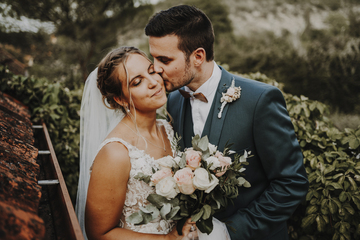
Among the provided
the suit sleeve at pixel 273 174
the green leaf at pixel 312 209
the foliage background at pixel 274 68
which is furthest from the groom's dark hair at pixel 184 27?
the green leaf at pixel 312 209

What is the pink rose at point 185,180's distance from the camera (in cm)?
139

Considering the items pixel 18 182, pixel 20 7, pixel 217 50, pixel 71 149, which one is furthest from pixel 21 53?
pixel 18 182

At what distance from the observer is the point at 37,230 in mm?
879

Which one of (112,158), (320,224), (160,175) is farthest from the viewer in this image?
(320,224)

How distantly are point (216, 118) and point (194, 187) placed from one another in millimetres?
705

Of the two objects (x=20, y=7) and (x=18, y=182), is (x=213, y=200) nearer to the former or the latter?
(x=18, y=182)

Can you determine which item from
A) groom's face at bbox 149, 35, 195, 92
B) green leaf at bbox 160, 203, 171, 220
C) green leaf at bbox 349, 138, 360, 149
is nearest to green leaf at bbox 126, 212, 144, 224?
green leaf at bbox 160, 203, 171, 220

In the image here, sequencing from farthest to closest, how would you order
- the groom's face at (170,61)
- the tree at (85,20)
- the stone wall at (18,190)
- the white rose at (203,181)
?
the tree at (85,20)
the groom's face at (170,61)
the white rose at (203,181)
the stone wall at (18,190)

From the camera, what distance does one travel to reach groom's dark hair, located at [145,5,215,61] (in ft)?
7.08

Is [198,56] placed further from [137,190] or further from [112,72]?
[137,190]

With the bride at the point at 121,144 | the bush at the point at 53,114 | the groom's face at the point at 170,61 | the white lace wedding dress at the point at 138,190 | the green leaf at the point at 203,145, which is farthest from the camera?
the bush at the point at 53,114

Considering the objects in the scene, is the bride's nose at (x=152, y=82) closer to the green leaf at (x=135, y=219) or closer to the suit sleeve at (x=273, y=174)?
the suit sleeve at (x=273, y=174)

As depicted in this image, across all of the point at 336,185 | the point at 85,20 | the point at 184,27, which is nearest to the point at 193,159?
the point at 184,27

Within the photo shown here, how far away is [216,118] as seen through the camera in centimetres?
198
